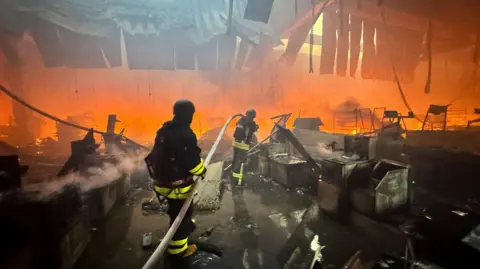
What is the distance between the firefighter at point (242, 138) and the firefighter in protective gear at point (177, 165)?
3.57 m

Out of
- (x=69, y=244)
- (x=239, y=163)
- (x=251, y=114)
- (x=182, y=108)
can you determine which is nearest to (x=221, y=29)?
(x=251, y=114)

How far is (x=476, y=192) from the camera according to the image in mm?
6043

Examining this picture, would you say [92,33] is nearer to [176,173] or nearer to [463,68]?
[176,173]

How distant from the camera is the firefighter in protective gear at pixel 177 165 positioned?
11.8 ft

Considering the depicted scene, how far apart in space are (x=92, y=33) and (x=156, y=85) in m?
6.41

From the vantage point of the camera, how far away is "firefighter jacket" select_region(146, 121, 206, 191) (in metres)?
3.59

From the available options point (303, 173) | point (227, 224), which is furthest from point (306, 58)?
point (227, 224)

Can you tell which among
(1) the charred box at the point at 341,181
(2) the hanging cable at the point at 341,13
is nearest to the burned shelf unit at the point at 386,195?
(1) the charred box at the point at 341,181

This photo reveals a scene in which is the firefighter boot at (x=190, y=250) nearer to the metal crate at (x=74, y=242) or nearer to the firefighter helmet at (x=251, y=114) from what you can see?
the metal crate at (x=74, y=242)

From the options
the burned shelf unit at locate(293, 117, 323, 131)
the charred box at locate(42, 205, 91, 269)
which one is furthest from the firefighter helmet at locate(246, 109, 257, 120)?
the burned shelf unit at locate(293, 117, 323, 131)

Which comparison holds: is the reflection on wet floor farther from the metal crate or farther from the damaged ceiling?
the damaged ceiling

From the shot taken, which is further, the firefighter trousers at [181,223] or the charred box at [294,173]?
the charred box at [294,173]

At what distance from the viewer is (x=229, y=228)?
4.78 metres

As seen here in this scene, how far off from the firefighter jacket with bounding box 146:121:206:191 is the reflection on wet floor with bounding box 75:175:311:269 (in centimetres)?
123
